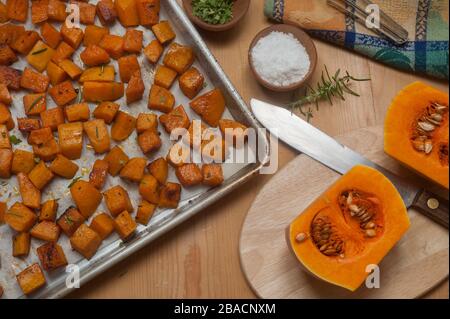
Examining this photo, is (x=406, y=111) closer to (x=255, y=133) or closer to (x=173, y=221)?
(x=255, y=133)

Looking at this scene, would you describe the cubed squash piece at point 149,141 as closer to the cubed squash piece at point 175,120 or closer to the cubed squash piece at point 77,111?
the cubed squash piece at point 175,120

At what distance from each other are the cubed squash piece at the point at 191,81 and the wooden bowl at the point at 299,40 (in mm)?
159

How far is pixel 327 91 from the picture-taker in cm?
168

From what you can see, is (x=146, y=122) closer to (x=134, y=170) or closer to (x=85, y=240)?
(x=134, y=170)

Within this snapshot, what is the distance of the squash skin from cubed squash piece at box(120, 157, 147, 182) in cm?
67

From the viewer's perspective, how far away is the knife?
1.46 metres

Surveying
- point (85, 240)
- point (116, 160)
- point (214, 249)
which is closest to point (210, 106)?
point (116, 160)

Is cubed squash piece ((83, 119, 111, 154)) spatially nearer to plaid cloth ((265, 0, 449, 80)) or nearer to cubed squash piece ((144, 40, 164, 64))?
cubed squash piece ((144, 40, 164, 64))

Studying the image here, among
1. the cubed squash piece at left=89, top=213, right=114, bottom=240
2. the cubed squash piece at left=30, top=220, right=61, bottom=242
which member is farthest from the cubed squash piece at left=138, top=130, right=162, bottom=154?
the cubed squash piece at left=30, top=220, right=61, bottom=242

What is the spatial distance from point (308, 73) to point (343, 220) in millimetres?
490

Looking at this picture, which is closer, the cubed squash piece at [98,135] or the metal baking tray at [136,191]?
the metal baking tray at [136,191]

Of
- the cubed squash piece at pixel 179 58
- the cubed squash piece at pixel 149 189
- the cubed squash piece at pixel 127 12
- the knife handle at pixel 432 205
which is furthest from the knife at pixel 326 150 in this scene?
the cubed squash piece at pixel 127 12

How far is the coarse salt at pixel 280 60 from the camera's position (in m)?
1.67

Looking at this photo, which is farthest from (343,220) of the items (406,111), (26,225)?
(26,225)
